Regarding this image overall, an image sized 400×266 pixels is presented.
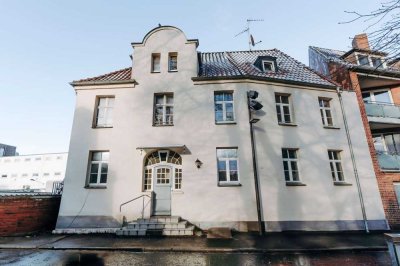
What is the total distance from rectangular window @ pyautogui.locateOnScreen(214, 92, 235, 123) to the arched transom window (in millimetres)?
3202

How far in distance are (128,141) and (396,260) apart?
10.8m

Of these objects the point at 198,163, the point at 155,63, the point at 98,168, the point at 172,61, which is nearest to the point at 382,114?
the point at 198,163

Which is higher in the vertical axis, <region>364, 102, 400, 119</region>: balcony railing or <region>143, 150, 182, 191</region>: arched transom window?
<region>364, 102, 400, 119</region>: balcony railing

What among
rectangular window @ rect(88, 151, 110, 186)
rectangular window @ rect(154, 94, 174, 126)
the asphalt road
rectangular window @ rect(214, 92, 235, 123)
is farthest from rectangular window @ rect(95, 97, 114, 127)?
the asphalt road

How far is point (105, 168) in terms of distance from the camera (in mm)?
11320

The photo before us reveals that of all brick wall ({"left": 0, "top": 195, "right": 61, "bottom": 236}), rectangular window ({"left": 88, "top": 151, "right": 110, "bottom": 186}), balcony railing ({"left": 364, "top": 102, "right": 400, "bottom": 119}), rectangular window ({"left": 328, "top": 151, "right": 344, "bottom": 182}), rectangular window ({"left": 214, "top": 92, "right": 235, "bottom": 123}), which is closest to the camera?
brick wall ({"left": 0, "top": 195, "right": 61, "bottom": 236})

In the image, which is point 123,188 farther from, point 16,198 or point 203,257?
point 203,257

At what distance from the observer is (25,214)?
33.1 feet

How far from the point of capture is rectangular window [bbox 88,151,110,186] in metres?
11.2

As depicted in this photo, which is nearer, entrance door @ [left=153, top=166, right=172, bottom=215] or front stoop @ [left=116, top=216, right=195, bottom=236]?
front stoop @ [left=116, top=216, right=195, bottom=236]

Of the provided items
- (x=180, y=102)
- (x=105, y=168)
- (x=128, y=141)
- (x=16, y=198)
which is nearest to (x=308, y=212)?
(x=180, y=102)

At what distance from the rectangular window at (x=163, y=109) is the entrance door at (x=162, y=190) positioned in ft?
8.48

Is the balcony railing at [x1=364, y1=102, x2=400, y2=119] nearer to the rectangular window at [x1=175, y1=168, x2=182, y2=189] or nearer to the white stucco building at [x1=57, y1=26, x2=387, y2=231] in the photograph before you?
the white stucco building at [x1=57, y1=26, x2=387, y2=231]

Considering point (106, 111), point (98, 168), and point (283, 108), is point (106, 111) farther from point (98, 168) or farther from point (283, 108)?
point (283, 108)
